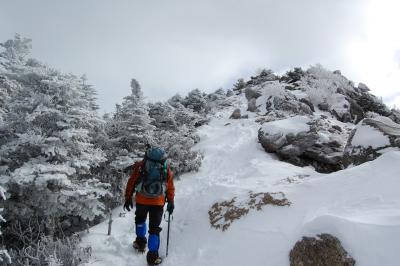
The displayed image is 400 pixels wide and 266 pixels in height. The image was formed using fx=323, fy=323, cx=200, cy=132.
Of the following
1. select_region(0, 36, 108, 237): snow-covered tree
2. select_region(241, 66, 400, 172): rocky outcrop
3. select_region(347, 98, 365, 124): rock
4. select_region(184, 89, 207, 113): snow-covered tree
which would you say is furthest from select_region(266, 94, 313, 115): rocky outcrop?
select_region(0, 36, 108, 237): snow-covered tree

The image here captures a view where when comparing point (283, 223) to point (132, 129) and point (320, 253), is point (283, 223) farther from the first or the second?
point (132, 129)

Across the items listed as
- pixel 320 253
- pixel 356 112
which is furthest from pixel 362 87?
pixel 320 253

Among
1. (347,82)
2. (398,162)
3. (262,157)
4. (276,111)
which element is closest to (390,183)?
(398,162)

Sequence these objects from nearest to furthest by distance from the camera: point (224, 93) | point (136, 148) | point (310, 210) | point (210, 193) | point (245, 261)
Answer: point (245, 261) < point (310, 210) < point (210, 193) < point (136, 148) < point (224, 93)

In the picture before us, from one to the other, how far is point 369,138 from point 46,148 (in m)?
9.28

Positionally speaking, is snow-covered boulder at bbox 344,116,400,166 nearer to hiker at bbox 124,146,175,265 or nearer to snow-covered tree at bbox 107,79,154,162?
hiker at bbox 124,146,175,265

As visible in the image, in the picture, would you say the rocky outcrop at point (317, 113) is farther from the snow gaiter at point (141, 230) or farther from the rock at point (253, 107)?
the snow gaiter at point (141, 230)

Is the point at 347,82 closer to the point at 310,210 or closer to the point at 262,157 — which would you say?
the point at 262,157

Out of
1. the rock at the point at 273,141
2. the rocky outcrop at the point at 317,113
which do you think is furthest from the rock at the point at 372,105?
the rock at the point at 273,141

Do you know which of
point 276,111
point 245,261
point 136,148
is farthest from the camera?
point 276,111

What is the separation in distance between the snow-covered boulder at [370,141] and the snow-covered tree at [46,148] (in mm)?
7566

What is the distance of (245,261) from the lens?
230 inches

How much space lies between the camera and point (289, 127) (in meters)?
13.5

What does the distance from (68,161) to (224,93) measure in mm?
27422
